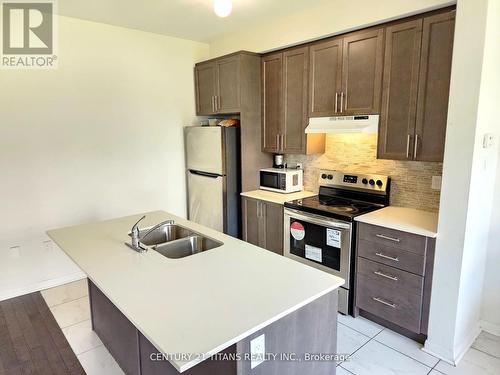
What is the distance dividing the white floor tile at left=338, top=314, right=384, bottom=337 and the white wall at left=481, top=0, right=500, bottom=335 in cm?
84

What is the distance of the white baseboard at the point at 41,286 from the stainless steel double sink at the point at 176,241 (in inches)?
64.6

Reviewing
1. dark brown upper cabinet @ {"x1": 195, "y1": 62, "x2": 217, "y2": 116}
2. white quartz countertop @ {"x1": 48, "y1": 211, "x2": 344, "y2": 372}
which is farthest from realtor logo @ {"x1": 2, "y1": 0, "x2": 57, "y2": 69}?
white quartz countertop @ {"x1": 48, "y1": 211, "x2": 344, "y2": 372}

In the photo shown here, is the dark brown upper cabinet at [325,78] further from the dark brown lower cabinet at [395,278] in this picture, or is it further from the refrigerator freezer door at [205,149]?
the dark brown lower cabinet at [395,278]

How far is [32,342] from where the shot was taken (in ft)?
8.34

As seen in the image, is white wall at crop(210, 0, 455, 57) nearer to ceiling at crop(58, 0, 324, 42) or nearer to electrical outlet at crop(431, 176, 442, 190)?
ceiling at crop(58, 0, 324, 42)

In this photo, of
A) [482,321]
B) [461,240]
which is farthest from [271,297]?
[482,321]

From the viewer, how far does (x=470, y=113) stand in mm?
2023

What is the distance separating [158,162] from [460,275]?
3.14m

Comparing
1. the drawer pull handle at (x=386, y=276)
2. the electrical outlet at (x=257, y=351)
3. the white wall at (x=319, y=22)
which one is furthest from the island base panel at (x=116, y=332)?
the white wall at (x=319, y=22)

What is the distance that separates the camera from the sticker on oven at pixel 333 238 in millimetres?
2756

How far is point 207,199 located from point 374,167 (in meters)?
1.84

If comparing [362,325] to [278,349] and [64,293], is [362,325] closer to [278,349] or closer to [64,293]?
[278,349]

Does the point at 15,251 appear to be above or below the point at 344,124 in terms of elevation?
below

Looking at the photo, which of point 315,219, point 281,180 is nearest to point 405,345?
point 315,219
